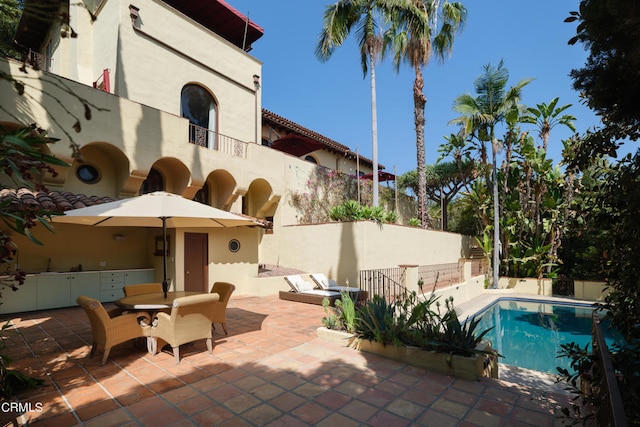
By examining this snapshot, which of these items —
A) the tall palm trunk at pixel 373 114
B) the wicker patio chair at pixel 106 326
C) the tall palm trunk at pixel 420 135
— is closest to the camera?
the wicker patio chair at pixel 106 326

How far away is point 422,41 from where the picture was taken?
15.7 m

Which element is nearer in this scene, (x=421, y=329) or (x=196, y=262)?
(x=421, y=329)

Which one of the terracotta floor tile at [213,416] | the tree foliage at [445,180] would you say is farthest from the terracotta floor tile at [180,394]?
the tree foliage at [445,180]

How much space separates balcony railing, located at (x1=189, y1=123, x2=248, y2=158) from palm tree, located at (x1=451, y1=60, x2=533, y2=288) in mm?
11993

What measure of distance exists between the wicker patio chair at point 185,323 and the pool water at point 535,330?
7363 millimetres

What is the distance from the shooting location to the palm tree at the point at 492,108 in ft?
56.2

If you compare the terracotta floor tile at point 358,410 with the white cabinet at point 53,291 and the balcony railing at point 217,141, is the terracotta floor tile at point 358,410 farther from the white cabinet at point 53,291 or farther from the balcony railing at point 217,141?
the balcony railing at point 217,141

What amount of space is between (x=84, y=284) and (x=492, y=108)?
19.7m

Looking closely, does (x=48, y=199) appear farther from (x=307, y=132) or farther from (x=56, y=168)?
(x=307, y=132)

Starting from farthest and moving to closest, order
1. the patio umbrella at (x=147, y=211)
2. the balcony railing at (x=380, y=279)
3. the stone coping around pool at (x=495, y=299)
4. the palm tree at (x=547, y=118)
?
1. the palm tree at (x=547, y=118)
2. the stone coping around pool at (x=495, y=299)
3. the balcony railing at (x=380, y=279)
4. the patio umbrella at (x=147, y=211)

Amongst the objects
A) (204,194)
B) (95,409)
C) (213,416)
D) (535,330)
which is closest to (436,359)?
(213,416)

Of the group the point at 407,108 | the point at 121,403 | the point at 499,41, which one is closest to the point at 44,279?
the point at 121,403

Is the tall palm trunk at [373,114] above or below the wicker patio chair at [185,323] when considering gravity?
above

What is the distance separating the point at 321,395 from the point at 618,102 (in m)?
4.22
